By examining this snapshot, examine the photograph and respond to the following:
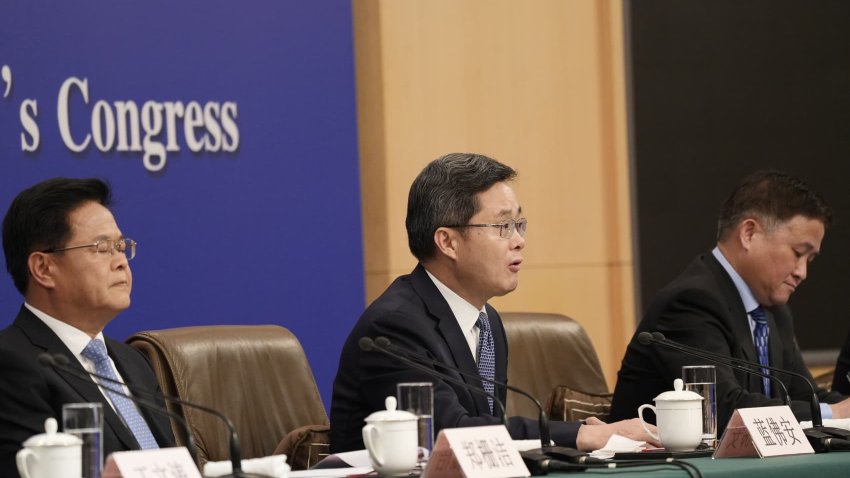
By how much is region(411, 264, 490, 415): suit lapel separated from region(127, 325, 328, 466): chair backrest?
0.56m

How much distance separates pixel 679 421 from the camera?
291 cm

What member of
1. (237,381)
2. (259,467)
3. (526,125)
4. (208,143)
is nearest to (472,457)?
(259,467)

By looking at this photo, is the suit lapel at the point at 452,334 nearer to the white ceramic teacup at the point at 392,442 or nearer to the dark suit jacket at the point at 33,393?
the dark suit jacket at the point at 33,393

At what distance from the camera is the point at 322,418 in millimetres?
3883

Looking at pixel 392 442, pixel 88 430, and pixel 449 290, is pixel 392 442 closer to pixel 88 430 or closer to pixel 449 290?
pixel 88 430

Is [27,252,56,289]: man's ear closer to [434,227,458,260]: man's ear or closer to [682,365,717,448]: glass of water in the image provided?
[434,227,458,260]: man's ear

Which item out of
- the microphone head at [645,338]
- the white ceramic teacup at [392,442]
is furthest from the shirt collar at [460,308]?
the white ceramic teacup at [392,442]

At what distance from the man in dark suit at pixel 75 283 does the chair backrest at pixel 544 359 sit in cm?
149

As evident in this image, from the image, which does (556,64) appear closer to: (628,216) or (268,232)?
(628,216)

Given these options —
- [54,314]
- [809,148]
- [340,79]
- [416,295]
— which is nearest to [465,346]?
[416,295]

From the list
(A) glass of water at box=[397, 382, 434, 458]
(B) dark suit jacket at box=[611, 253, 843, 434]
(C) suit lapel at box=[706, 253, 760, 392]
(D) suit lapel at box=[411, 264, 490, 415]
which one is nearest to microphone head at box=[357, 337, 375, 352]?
(A) glass of water at box=[397, 382, 434, 458]

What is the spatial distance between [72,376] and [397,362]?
2.33 ft

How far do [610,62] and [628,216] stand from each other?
2.09 ft

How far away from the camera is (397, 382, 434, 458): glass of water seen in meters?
2.58
